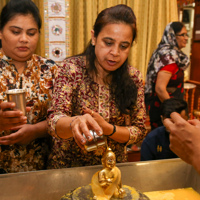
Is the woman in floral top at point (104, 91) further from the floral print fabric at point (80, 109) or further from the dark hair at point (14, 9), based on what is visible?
the dark hair at point (14, 9)

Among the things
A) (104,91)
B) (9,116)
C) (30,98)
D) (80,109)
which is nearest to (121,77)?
(104,91)

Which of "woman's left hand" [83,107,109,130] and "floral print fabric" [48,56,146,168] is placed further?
"floral print fabric" [48,56,146,168]

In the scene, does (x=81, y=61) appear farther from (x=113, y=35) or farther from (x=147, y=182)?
(x=147, y=182)

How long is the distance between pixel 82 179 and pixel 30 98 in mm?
621

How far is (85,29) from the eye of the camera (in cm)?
354

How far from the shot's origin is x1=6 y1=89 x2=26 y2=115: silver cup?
3.71 ft

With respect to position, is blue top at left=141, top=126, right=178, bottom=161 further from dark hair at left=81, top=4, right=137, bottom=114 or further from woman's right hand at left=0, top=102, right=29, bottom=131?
woman's right hand at left=0, top=102, right=29, bottom=131

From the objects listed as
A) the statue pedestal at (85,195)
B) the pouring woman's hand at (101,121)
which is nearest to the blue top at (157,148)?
the pouring woman's hand at (101,121)

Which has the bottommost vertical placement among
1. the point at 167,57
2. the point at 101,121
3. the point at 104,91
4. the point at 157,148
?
the point at 157,148

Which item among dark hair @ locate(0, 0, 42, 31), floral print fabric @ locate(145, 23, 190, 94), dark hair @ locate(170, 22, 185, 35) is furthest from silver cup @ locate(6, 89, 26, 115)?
dark hair @ locate(170, 22, 185, 35)

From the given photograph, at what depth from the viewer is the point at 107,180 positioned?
1.03 metres

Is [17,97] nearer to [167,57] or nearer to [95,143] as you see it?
[95,143]

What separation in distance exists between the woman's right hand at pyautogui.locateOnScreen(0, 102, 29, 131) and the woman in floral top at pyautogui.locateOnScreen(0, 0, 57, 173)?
0.42ft

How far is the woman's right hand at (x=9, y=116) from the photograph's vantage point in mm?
1184
